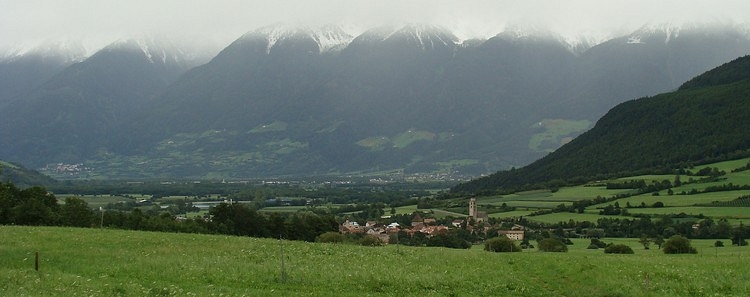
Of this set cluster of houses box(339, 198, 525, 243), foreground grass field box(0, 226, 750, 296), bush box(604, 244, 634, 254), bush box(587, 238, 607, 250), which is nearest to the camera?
foreground grass field box(0, 226, 750, 296)

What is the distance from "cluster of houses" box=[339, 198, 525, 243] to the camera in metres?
92.4

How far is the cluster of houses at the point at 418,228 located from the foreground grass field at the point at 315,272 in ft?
162

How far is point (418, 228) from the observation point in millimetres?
106875

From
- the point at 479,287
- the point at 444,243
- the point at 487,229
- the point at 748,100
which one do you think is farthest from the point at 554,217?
the point at 748,100

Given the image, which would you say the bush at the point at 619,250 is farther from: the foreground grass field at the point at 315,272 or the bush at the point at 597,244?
the bush at the point at 597,244

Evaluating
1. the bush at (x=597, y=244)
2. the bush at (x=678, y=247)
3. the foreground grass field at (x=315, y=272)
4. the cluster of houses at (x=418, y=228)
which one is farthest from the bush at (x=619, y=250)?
the cluster of houses at (x=418, y=228)

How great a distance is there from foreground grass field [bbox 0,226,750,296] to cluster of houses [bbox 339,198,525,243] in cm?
4946

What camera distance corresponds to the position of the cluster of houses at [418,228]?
92.4 metres

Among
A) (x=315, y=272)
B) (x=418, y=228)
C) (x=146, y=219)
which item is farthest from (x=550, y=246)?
(x=418, y=228)

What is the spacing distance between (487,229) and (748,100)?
5010 inches

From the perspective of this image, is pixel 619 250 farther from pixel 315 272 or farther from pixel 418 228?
pixel 418 228

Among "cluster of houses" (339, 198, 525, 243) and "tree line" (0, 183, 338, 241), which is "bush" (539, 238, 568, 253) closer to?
"tree line" (0, 183, 338, 241)

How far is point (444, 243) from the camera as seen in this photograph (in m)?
79.4

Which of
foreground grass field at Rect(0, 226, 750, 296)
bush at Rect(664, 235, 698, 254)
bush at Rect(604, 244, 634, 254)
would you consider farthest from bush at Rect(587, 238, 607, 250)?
foreground grass field at Rect(0, 226, 750, 296)
